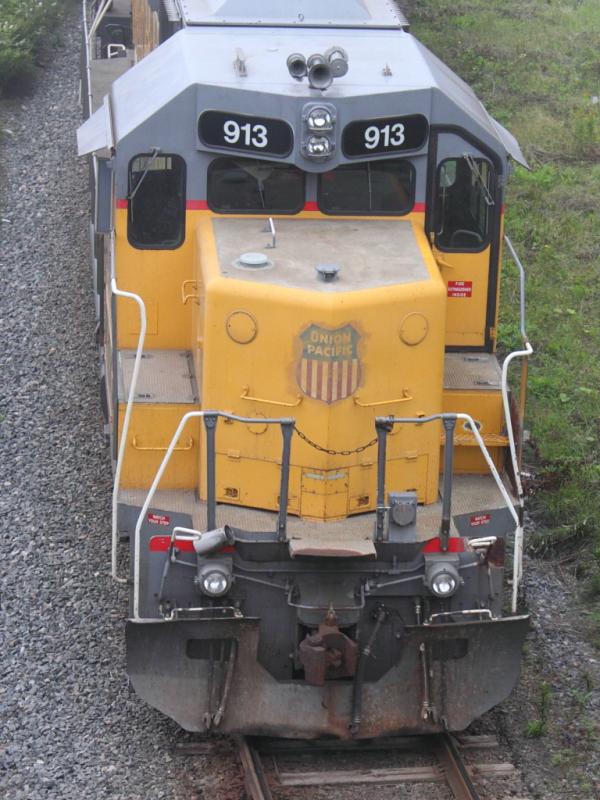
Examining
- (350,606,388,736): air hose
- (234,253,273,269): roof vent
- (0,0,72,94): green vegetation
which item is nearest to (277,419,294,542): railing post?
(350,606,388,736): air hose

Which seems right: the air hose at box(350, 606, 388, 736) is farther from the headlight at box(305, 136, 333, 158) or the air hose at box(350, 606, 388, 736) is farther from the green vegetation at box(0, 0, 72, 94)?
the green vegetation at box(0, 0, 72, 94)

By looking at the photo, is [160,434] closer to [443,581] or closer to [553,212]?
[443,581]

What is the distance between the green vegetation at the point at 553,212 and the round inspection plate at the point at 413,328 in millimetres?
2635

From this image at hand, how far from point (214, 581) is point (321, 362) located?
1194 millimetres

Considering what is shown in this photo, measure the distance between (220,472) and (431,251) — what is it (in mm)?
1727

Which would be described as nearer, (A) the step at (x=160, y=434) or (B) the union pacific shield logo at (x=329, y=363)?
(B) the union pacific shield logo at (x=329, y=363)

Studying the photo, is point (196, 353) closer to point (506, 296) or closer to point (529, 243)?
point (506, 296)

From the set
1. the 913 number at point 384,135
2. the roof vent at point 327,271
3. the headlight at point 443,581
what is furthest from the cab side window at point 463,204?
the headlight at point 443,581

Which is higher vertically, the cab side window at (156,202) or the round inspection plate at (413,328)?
the cab side window at (156,202)

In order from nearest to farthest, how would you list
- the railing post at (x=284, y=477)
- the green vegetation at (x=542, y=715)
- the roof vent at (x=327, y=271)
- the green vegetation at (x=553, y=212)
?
1. the railing post at (x=284, y=477)
2. the roof vent at (x=327, y=271)
3. the green vegetation at (x=542, y=715)
4. the green vegetation at (x=553, y=212)

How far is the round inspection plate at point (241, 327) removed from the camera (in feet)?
21.9

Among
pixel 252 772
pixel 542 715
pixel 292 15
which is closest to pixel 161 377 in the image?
pixel 252 772

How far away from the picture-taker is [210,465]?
6.45 metres

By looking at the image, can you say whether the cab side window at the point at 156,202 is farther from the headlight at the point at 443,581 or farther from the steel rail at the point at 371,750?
the steel rail at the point at 371,750
